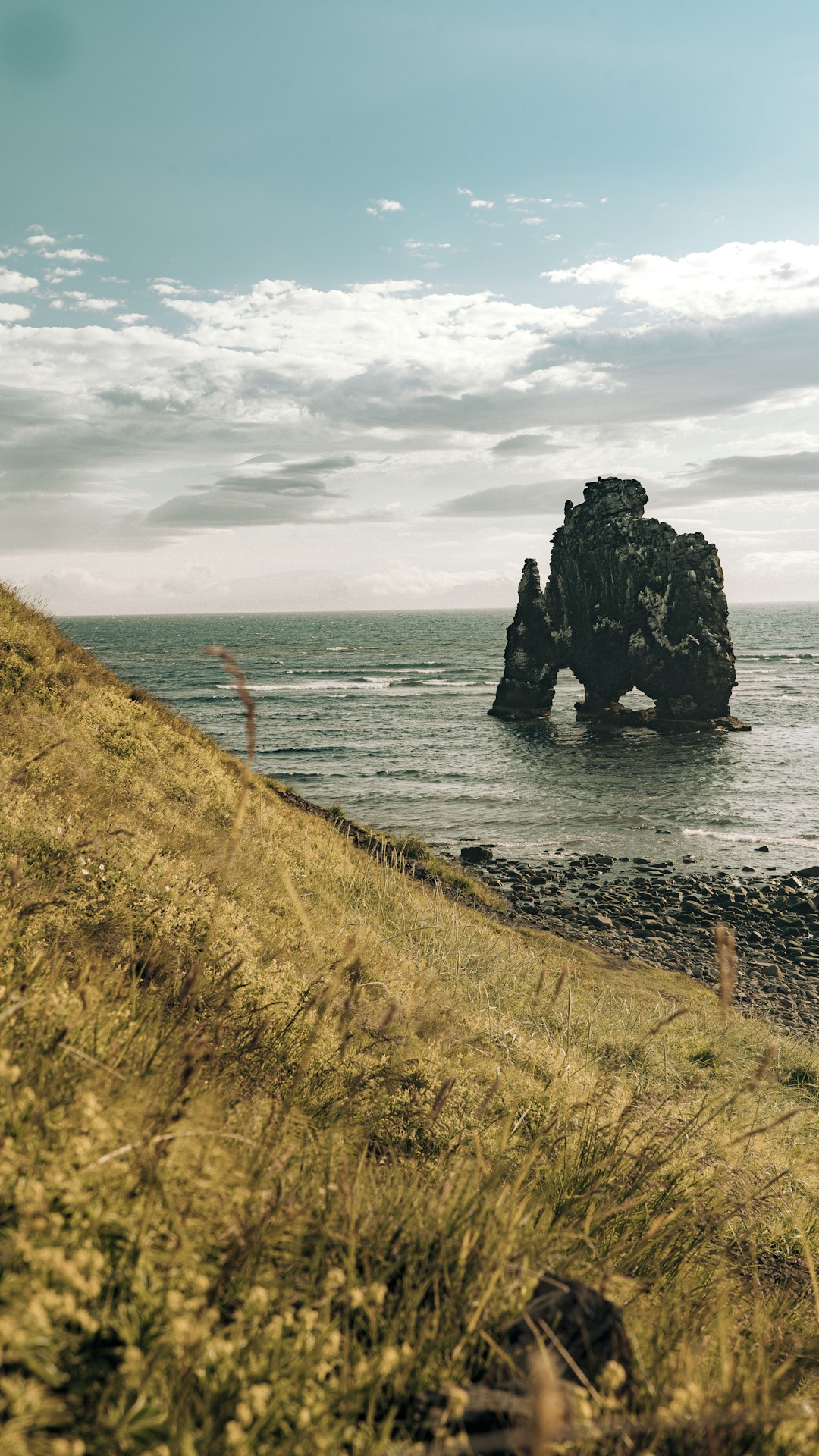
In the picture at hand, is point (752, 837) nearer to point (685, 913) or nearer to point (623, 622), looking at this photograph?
point (685, 913)

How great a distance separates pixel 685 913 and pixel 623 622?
46312mm

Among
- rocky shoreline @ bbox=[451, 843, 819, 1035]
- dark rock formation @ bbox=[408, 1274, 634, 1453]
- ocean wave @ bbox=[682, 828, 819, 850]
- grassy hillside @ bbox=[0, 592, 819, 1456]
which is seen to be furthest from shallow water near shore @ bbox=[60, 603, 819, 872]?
dark rock formation @ bbox=[408, 1274, 634, 1453]

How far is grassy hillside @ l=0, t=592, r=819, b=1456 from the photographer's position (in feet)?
6.78

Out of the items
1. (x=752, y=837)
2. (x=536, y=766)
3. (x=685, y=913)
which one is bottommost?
(x=685, y=913)

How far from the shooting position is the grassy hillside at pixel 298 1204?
2.07 m

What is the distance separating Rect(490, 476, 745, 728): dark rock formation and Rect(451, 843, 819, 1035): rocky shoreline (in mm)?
36638

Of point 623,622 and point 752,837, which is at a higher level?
point 623,622

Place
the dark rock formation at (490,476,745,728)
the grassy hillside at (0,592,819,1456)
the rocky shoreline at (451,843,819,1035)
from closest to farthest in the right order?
the grassy hillside at (0,592,819,1456) → the rocky shoreline at (451,843,819,1035) → the dark rock formation at (490,476,745,728)

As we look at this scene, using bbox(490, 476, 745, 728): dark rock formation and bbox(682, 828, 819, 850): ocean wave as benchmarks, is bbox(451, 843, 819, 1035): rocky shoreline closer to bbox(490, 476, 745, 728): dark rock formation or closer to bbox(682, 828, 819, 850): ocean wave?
bbox(682, 828, 819, 850): ocean wave

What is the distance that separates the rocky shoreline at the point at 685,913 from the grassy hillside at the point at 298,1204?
42.5 ft

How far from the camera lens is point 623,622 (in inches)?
2645

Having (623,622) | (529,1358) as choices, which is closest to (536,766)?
(623,622)

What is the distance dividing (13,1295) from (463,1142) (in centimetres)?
344

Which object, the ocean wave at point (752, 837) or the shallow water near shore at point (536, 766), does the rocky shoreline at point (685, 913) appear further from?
the ocean wave at point (752, 837)
